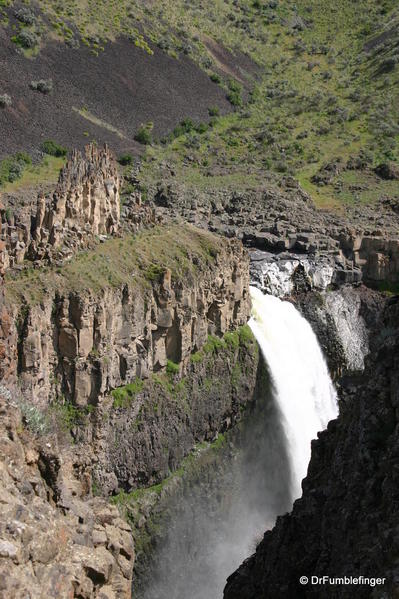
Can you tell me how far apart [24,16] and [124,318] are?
249ft

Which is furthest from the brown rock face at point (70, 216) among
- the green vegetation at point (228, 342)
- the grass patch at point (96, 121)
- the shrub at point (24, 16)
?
the shrub at point (24, 16)

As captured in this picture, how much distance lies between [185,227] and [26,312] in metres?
25.0

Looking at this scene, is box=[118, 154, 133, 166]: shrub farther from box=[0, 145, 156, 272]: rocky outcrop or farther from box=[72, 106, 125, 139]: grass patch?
box=[0, 145, 156, 272]: rocky outcrop

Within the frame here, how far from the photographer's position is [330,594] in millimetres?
22688

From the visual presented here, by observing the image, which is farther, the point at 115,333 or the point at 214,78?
the point at 214,78

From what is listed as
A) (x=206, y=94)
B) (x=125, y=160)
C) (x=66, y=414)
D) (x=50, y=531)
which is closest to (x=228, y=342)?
(x=66, y=414)

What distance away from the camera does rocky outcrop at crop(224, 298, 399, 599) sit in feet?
71.9

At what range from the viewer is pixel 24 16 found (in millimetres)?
109812

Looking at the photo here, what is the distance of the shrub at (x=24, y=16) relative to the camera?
360 ft

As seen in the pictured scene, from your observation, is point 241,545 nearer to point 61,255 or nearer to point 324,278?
point 61,255

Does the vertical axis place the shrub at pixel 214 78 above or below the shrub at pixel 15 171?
above

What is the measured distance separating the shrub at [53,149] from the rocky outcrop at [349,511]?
72760 mm

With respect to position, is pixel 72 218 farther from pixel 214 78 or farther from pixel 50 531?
pixel 214 78

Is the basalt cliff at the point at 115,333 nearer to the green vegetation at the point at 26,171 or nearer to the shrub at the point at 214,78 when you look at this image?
the green vegetation at the point at 26,171
